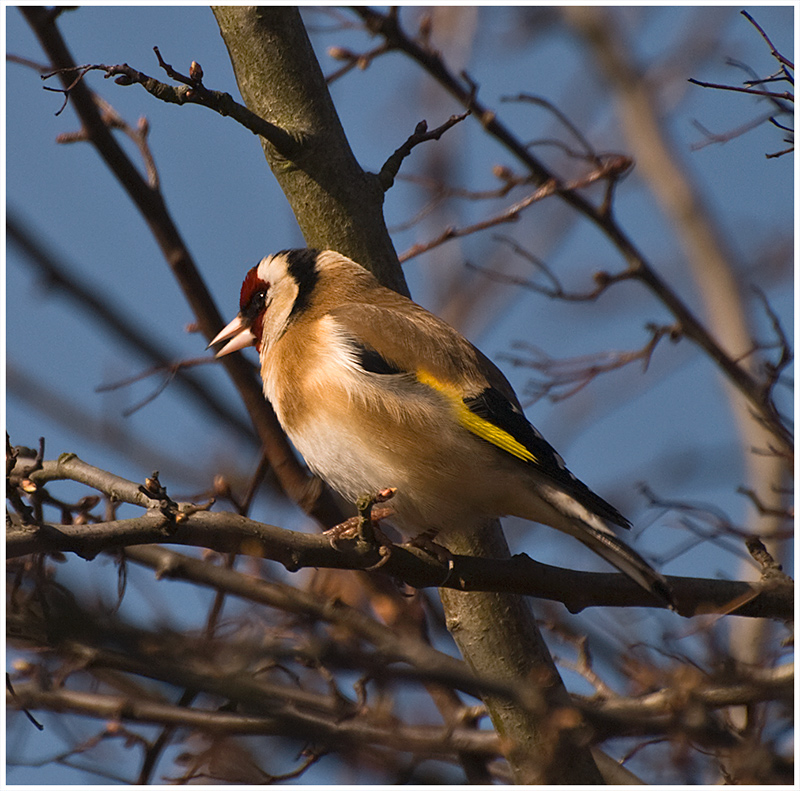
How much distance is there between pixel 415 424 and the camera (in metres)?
4.66

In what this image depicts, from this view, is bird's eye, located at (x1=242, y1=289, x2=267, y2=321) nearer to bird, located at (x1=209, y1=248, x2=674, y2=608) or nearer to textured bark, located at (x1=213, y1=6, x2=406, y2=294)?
bird, located at (x1=209, y1=248, x2=674, y2=608)

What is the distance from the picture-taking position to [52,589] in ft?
6.79

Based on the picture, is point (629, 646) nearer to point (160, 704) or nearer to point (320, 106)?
point (160, 704)

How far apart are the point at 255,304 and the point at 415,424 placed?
5.69ft

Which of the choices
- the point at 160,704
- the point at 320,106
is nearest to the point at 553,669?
the point at 160,704

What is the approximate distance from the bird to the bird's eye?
0.70m

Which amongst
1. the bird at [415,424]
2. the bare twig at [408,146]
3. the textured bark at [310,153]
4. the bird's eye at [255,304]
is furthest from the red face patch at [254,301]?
the bare twig at [408,146]

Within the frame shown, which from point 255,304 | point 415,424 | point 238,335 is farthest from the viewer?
point 255,304

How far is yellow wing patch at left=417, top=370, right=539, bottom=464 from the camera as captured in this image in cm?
462

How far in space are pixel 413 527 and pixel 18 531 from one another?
1.98 m

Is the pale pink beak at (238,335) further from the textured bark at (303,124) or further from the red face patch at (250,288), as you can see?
the textured bark at (303,124)

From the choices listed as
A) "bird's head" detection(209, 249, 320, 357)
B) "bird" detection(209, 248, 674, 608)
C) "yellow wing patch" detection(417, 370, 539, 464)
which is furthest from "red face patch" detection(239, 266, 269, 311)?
"yellow wing patch" detection(417, 370, 539, 464)

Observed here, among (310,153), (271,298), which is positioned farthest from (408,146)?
(271,298)

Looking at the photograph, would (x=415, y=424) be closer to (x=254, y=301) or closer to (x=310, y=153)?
(x=310, y=153)
